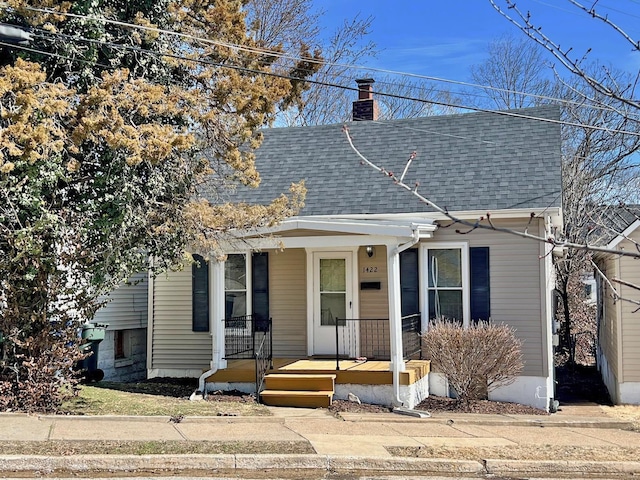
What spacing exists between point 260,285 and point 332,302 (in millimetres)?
1506

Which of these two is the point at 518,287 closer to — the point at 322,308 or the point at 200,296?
the point at 322,308

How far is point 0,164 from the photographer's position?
27.6 feet

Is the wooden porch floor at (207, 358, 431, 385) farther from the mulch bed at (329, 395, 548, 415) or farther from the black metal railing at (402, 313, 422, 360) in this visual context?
the mulch bed at (329, 395, 548, 415)

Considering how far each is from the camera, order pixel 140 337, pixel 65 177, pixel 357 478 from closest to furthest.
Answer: pixel 357 478 < pixel 65 177 < pixel 140 337

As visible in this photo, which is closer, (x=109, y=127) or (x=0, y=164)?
(x=0, y=164)

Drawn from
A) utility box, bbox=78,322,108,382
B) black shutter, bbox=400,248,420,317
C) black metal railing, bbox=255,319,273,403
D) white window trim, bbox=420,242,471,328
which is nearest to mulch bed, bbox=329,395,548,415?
black metal railing, bbox=255,319,273,403

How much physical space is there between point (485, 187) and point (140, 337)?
931cm

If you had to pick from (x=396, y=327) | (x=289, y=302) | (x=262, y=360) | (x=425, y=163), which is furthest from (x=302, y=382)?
(x=425, y=163)

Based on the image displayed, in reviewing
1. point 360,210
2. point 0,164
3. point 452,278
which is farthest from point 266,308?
point 0,164

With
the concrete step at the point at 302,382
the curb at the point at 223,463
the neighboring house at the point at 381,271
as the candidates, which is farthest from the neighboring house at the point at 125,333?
the curb at the point at 223,463

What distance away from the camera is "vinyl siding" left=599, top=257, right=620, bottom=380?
14074 mm

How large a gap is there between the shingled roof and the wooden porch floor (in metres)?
3.01

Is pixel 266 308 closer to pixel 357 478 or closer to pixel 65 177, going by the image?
pixel 65 177

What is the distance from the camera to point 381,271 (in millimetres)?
14203
